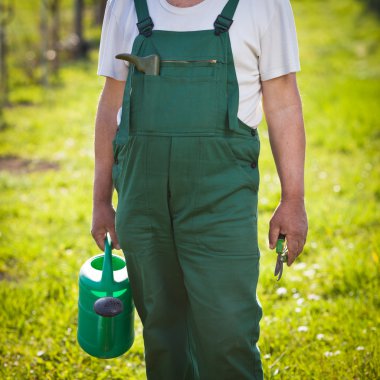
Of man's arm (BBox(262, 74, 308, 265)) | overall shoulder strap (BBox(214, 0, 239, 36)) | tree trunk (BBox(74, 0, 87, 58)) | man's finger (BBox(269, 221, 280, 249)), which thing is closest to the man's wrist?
man's arm (BBox(262, 74, 308, 265))

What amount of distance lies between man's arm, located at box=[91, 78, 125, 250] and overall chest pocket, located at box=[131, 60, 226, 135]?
360 millimetres

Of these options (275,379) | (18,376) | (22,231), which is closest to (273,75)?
(275,379)

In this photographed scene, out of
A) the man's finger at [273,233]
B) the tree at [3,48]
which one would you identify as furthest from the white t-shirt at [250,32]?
the tree at [3,48]

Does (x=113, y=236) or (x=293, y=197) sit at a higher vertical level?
(x=293, y=197)

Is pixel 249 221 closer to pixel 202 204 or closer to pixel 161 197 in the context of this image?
pixel 202 204

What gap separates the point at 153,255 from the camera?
2.15 meters

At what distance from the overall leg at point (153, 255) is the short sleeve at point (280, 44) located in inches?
17.8

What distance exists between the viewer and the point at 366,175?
20.1ft

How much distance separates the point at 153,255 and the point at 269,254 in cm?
238

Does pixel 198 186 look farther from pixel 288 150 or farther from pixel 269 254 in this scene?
pixel 269 254

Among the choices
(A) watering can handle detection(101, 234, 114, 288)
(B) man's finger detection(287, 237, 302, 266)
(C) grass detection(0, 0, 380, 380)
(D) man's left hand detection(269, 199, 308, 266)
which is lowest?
(C) grass detection(0, 0, 380, 380)

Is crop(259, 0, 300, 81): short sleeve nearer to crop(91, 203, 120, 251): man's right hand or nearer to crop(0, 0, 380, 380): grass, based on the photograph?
crop(91, 203, 120, 251): man's right hand

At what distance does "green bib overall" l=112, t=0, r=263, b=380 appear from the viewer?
6.35ft

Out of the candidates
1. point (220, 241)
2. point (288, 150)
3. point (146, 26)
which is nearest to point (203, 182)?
point (220, 241)
